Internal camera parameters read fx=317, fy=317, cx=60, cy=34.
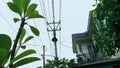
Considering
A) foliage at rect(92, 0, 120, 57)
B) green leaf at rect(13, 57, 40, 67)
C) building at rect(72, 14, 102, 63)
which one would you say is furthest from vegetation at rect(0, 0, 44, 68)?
building at rect(72, 14, 102, 63)

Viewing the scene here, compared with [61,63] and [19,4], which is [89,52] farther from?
[19,4]

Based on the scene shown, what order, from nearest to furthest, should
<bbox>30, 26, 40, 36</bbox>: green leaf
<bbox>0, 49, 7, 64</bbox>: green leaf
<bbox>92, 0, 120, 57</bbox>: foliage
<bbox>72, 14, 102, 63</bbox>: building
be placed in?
<bbox>0, 49, 7, 64</bbox>: green leaf → <bbox>30, 26, 40, 36</bbox>: green leaf → <bbox>92, 0, 120, 57</bbox>: foliage → <bbox>72, 14, 102, 63</bbox>: building

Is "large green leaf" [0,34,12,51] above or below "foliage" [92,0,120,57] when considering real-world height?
below

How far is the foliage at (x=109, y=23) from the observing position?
26.2ft

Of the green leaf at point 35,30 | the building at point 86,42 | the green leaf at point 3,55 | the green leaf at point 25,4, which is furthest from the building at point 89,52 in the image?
the green leaf at point 3,55

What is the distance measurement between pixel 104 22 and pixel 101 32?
0.33 m

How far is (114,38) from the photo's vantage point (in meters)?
8.28

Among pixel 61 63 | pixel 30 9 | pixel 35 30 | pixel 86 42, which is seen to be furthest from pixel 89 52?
pixel 30 9

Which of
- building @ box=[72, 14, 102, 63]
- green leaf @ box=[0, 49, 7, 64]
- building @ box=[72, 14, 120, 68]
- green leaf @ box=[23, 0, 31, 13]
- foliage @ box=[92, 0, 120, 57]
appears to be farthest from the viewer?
building @ box=[72, 14, 102, 63]

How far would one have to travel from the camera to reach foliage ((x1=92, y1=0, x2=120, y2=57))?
26.2ft

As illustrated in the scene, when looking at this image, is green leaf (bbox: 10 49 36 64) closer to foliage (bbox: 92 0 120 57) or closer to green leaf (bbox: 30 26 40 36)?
green leaf (bbox: 30 26 40 36)

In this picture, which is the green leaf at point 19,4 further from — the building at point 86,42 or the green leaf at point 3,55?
the building at point 86,42

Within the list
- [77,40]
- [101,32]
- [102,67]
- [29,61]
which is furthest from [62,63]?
[29,61]

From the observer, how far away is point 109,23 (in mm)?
8266
